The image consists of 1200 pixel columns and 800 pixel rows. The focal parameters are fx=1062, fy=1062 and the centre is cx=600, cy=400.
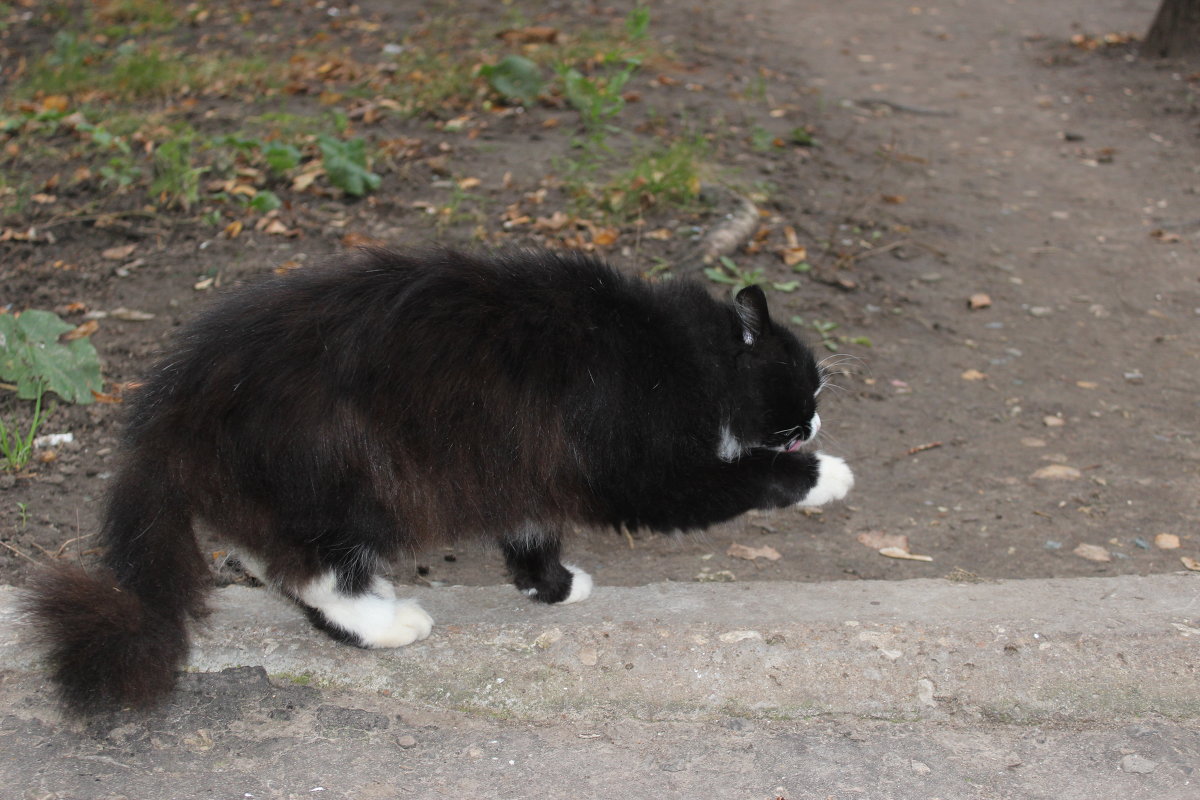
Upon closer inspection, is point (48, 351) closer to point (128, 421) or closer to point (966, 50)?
point (128, 421)

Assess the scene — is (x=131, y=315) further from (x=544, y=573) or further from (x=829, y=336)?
(x=829, y=336)

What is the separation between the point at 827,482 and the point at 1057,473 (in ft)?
4.35

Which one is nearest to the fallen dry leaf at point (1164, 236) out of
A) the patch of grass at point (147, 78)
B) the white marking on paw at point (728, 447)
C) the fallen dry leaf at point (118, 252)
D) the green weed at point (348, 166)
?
the white marking on paw at point (728, 447)

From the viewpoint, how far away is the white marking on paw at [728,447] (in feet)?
9.12

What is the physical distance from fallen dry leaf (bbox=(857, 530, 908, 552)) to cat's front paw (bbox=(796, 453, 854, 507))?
56 cm

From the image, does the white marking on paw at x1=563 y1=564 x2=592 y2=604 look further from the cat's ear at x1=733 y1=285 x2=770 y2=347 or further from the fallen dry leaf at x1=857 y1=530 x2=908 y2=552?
the fallen dry leaf at x1=857 y1=530 x2=908 y2=552

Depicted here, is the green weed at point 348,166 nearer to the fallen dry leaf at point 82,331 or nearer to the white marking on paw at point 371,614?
the fallen dry leaf at point 82,331

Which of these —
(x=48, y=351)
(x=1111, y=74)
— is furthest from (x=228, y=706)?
(x=1111, y=74)

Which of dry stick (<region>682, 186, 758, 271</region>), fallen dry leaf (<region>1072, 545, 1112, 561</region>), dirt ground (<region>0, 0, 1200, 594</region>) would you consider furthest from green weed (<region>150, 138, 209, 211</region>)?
fallen dry leaf (<region>1072, 545, 1112, 561</region>)

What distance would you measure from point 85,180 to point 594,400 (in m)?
3.99

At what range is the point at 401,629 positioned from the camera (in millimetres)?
2664

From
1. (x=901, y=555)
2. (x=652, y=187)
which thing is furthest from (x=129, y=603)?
(x=652, y=187)

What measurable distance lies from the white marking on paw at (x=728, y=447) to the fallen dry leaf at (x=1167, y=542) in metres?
1.50

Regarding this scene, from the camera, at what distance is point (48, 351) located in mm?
3699
